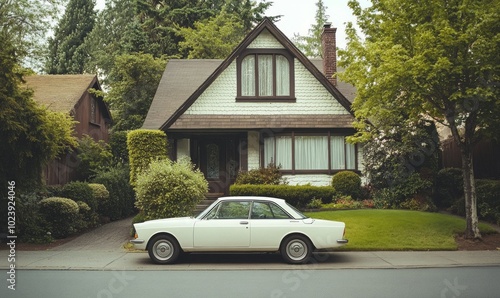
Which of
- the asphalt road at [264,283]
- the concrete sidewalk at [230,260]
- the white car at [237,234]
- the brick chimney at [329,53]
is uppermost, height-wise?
the brick chimney at [329,53]

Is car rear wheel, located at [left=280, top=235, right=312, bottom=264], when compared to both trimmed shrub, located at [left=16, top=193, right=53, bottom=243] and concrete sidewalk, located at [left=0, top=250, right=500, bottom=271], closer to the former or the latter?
concrete sidewalk, located at [left=0, top=250, right=500, bottom=271]

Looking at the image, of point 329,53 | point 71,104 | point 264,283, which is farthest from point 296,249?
point 71,104

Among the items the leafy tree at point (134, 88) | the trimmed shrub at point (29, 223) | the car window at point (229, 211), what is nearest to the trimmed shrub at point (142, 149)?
the trimmed shrub at point (29, 223)

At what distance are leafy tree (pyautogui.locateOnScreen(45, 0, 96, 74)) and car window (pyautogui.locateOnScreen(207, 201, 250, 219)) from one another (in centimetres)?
3466

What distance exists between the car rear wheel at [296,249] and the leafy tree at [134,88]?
1985cm

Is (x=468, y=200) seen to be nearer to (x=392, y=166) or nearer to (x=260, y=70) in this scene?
(x=392, y=166)

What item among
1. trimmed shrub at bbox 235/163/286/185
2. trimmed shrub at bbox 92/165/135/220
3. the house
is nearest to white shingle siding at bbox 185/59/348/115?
the house

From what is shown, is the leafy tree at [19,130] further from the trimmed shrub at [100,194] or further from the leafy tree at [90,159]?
the leafy tree at [90,159]

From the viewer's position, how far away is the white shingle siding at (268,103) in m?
20.4

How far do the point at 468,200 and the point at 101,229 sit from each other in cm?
1227

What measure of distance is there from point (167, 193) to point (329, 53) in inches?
454

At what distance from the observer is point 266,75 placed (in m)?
20.7

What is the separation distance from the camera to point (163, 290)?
8.09 metres

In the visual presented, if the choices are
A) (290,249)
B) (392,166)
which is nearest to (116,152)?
(392,166)
